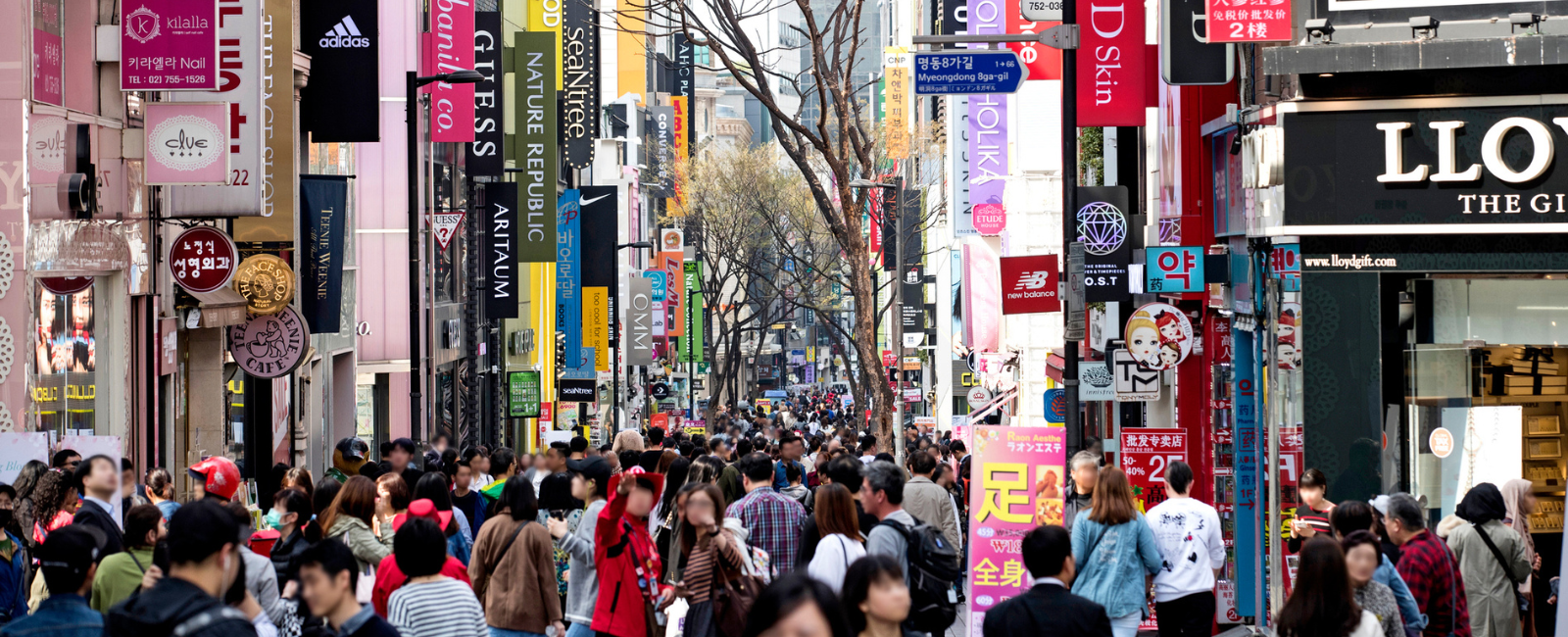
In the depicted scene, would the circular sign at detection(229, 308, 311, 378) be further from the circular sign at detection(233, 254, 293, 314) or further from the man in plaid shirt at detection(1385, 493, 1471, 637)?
the man in plaid shirt at detection(1385, 493, 1471, 637)

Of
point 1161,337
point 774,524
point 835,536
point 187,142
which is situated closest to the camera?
point 835,536

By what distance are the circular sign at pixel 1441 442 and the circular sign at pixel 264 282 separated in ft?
43.1

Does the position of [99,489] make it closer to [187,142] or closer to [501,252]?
[187,142]

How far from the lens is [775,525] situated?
9.63 meters

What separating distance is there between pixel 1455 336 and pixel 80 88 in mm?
12774

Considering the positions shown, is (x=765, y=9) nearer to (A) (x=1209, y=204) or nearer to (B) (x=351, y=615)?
(A) (x=1209, y=204)

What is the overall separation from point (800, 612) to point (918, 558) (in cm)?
393

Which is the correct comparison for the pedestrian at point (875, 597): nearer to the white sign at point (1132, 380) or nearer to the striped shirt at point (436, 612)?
the striped shirt at point (436, 612)

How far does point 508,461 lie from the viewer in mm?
14039

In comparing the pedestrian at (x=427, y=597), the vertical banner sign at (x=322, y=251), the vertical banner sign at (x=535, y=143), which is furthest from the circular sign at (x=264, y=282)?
the vertical banner sign at (x=535, y=143)

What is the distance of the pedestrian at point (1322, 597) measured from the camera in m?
6.47

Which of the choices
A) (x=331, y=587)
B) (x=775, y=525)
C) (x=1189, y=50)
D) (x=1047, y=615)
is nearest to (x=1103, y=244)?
(x=1189, y=50)

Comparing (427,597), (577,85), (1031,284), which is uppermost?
(577,85)

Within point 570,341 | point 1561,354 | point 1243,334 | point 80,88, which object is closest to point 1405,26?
point 1561,354
